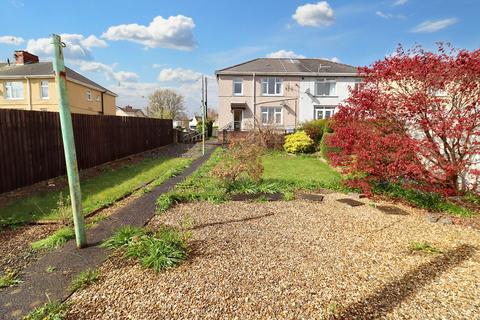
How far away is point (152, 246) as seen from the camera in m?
3.94

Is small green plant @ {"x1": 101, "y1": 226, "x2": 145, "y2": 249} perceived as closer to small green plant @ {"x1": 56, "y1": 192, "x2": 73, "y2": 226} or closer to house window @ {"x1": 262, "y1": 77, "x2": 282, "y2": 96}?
small green plant @ {"x1": 56, "y1": 192, "x2": 73, "y2": 226}

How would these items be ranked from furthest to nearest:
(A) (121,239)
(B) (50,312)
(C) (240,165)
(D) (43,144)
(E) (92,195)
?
(D) (43,144) < (C) (240,165) < (E) (92,195) < (A) (121,239) < (B) (50,312)

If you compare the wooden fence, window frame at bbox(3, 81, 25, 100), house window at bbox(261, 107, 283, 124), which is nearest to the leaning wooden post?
the wooden fence

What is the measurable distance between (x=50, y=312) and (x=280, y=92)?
26846 millimetres

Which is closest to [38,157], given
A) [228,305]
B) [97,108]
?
[228,305]

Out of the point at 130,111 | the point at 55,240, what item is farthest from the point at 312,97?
the point at 130,111

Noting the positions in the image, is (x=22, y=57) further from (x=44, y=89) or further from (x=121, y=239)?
(x=121, y=239)

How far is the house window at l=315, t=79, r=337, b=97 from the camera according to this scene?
89.7 feet

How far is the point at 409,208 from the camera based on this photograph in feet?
20.9

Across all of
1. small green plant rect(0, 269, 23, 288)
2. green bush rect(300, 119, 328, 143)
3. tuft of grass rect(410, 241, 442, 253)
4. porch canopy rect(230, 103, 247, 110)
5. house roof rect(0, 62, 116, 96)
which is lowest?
tuft of grass rect(410, 241, 442, 253)

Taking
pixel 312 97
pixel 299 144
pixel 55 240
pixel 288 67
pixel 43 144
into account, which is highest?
pixel 288 67

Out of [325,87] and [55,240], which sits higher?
[325,87]

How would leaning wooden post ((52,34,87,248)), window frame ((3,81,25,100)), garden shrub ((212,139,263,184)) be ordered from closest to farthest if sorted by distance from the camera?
leaning wooden post ((52,34,87,248)), garden shrub ((212,139,263,184)), window frame ((3,81,25,100))

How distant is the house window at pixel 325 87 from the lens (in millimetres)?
27344
